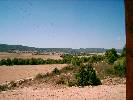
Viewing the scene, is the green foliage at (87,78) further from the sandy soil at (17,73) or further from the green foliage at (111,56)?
the green foliage at (111,56)

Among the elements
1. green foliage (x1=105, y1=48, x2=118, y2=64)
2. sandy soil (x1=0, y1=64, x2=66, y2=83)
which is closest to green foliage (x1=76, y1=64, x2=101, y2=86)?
sandy soil (x1=0, y1=64, x2=66, y2=83)

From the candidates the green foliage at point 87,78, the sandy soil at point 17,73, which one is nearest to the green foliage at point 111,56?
the sandy soil at point 17,73

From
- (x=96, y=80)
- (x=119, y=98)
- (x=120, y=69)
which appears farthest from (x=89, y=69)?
(x=119, y=98)

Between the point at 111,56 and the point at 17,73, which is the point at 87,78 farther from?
the point at 17,73

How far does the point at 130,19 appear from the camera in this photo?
117 centimetres

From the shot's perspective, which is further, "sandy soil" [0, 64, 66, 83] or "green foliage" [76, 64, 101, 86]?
"sandy soil" [0, 64, 66, 83]

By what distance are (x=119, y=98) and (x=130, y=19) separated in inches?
438

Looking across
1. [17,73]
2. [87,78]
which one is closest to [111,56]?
[17,73]

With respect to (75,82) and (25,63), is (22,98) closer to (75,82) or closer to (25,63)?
(75,82)

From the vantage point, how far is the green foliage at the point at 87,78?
58.2 feet

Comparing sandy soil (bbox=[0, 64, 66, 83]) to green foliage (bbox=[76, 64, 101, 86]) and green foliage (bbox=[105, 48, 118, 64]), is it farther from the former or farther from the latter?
green foliage (bbox=[76, 64, 101, 86])

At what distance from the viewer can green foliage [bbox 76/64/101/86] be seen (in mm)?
17750

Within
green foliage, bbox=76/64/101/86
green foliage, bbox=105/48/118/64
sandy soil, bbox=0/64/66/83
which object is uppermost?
green foliage, bbox=105/48/118/64

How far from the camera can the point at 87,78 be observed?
18.0m
